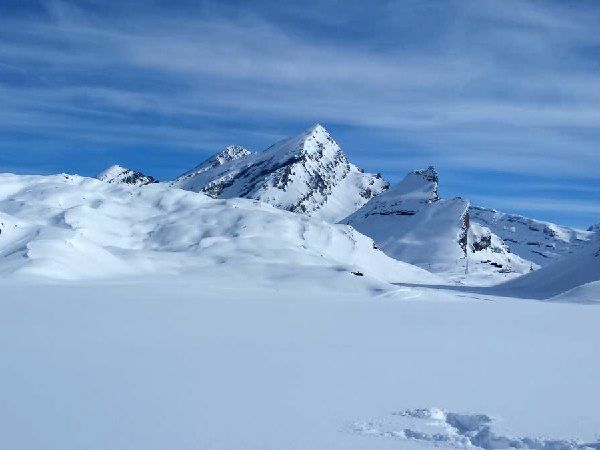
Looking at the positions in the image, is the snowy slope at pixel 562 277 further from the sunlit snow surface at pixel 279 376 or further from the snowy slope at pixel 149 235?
the sunlit snow surface at pixel 279 376

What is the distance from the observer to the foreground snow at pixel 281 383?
1003cm

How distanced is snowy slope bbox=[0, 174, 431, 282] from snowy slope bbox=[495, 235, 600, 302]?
19350 mm

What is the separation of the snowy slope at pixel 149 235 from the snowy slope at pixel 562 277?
19.3m

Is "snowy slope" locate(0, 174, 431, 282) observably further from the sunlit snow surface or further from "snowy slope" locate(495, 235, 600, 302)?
the sunlit snow surface

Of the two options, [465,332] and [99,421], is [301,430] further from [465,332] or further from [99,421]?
[465,332]

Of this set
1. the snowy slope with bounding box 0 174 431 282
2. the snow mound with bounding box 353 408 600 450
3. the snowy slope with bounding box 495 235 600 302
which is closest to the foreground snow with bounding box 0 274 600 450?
the snow mound with bounding box 353 408 600 450

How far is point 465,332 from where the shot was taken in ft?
80.1

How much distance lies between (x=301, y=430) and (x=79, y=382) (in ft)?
17.1

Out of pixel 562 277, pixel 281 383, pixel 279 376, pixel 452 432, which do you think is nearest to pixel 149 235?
pixel 562 277

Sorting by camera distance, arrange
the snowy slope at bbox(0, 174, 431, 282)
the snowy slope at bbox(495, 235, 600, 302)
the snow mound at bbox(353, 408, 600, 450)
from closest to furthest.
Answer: the snow mound at bbox(353, 408, 600, 450)
the snowy slope at bbox(0, 174, 431, 282)
the snowy slope at bbox(495, 235, 600, 302)

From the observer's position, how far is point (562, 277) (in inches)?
3733

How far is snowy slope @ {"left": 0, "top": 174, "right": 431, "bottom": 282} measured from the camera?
62.7 metres

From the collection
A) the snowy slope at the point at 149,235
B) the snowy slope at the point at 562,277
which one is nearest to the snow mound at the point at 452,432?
the snowy slope at the point at 149,235

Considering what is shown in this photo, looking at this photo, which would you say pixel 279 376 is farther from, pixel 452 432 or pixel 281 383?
pixel 452 432
